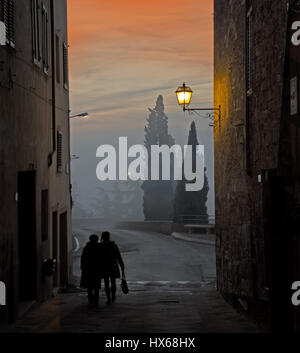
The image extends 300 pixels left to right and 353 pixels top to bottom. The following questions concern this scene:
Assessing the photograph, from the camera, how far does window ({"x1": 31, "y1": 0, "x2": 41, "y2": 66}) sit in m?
16.5

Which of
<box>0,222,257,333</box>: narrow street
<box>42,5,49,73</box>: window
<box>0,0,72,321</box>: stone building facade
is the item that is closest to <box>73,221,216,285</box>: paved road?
<box>0,222,257,333</box>: narrow street

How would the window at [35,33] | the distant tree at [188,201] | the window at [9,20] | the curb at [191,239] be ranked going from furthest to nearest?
the distant tree at [188,201], the curb at [191,239], the window at [35,33], the window at [9,20]

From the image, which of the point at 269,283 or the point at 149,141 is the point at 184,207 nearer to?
the point at 149,141

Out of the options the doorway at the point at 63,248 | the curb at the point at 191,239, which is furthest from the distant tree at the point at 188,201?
the doorway at the point at 63,248

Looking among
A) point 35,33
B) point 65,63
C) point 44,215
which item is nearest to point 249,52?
point 35,33

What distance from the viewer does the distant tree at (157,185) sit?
3453 inches

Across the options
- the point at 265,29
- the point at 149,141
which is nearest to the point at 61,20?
the point at 265,29

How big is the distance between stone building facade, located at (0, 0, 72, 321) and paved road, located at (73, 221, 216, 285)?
6706 mm

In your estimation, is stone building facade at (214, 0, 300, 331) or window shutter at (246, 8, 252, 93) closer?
stone building facade at (214, 0, 300, 331)

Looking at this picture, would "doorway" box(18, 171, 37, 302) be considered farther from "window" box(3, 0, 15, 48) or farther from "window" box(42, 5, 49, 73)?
"window" box(3, 0, 15, 48)

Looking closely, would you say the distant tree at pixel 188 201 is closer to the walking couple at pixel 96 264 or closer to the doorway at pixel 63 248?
the doorway at pixel 63 248

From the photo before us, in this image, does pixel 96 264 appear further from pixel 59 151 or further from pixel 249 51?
pixel 59 151

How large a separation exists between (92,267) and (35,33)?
5.28 metres

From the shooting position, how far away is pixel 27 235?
16500mm
